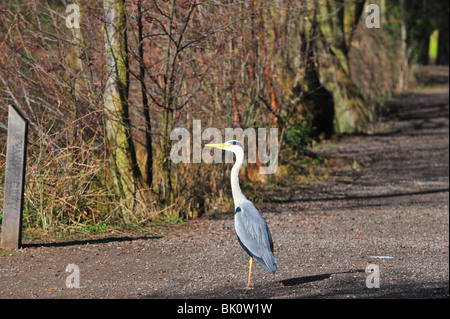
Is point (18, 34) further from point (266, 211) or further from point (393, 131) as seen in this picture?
point (393, 131)

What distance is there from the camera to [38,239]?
799 cm

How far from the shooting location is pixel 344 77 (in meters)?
19.9

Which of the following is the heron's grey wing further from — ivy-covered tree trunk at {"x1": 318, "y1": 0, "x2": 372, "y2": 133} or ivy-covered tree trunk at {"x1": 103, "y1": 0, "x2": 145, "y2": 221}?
ivy-covered tree trunk at {"x1": 318, "y1": 0, "x2": 372, "y2": 133}

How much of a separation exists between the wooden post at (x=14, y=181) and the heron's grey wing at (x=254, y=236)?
257cm

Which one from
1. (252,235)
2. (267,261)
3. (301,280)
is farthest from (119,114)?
(267,261)

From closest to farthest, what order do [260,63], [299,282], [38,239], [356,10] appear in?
[299,282]
[38,239]
[260,63]
[356,10]

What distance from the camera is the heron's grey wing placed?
6.16m

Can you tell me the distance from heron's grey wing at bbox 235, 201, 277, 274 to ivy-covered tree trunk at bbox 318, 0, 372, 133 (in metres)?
13.5

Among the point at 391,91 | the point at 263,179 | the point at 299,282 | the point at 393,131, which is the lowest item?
the point at 299,282

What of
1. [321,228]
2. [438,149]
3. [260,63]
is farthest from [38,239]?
[438,149]

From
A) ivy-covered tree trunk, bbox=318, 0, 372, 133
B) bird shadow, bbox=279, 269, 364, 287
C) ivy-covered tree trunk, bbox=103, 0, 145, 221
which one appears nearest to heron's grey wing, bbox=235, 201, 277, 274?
bird shadow, bbox=279, 269, 364, 287

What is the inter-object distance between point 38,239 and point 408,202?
676cm

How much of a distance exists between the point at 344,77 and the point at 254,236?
47.0ft

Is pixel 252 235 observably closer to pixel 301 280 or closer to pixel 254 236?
pixel 254 236
